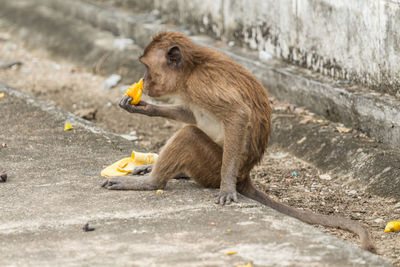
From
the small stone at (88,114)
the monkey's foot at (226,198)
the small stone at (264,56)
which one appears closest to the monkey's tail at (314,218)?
the monkey's foot at (226,198)

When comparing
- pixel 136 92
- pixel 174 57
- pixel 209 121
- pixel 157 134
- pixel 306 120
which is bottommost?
pixel 157 134

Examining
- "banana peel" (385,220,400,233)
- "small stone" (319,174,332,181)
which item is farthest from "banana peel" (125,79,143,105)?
"banana peel" (385,220,400,233)

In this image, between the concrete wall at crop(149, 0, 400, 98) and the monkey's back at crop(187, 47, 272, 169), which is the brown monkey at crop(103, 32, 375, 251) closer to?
the monkey's back at crop(187, 47, 272, 169)

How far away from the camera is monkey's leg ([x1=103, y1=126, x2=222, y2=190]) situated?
4695 millimetres

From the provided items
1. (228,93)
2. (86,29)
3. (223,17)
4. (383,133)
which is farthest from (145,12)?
(228,93)

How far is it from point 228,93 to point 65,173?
1416 mm

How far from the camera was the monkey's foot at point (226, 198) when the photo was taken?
14.5 ft

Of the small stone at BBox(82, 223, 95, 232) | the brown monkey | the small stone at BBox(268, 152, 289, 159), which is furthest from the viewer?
the small stone at BBox(268, 152, 289, 159)

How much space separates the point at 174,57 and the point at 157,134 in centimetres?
267

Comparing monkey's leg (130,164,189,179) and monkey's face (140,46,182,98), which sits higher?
monkey's face (140,46,182,98)

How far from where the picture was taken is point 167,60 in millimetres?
4770

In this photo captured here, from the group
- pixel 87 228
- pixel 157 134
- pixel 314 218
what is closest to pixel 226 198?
pixel 314 218

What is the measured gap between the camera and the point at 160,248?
376 cm

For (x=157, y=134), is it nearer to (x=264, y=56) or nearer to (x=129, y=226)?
(x=264, y=56)
